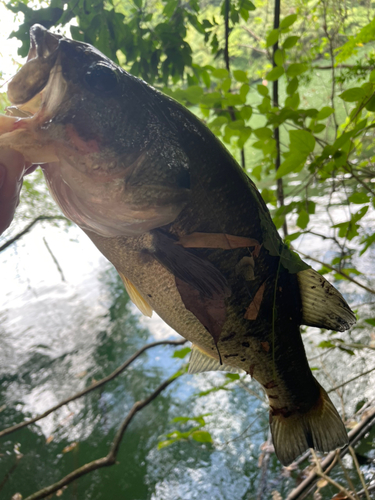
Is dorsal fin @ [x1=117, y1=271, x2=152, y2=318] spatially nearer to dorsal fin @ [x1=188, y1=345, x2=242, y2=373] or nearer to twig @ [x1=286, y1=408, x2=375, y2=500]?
dorsal fin @ [x1=188, y1=345, x2=242, y2=373]

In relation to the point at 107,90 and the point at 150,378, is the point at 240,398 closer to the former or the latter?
the point at 150,378

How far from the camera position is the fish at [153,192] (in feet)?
2.13

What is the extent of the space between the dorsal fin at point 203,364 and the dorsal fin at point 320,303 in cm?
25

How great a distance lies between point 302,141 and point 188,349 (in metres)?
1.10

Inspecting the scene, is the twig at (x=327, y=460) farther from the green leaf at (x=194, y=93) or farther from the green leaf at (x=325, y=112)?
the green leaf at (x=194, y=93)

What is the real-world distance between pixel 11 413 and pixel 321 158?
12.4 ft

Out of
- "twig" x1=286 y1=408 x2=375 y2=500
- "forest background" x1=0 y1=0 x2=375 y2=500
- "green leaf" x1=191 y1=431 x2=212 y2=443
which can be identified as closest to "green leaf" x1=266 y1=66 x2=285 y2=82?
"forest background" x1=0 y1=0 x2=375 y2=500

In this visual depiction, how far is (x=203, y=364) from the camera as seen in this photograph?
1.00 metres

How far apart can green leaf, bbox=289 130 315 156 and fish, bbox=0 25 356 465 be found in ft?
1.29

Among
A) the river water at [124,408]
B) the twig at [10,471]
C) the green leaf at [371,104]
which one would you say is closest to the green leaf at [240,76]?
the green leaf at [371,104]

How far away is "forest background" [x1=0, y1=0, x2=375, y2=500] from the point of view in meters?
1.38

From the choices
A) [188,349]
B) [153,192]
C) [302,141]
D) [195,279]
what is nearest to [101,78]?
[153,192]

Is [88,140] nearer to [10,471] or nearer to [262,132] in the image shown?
[262,132]

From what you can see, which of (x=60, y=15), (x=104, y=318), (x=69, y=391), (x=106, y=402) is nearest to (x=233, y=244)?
(x=60, y=15)
